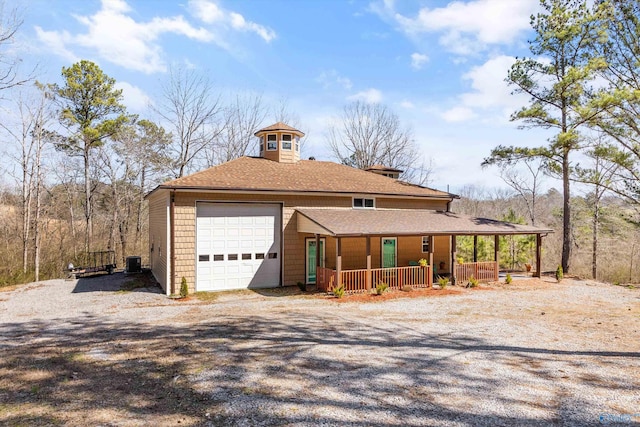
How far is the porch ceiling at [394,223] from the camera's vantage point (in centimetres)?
1357

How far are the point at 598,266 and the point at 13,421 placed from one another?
2892 centimetres

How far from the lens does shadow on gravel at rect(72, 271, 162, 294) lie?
14.3 m

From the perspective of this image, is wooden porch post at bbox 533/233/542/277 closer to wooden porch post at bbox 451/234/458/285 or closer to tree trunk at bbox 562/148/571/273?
tree trunk at bbox 562/148/571/273

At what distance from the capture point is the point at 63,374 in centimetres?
590

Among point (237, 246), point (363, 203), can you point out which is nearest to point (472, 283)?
point (363, 203)

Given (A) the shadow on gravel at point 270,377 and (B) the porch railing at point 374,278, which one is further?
(B) the porch railing at point 374,278

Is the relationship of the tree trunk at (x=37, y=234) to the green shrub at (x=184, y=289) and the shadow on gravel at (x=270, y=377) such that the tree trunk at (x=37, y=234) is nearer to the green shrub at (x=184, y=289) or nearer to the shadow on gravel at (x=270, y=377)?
the green shrub at (x=184, y=289)

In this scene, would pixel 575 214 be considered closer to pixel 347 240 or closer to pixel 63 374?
pixel 347 240

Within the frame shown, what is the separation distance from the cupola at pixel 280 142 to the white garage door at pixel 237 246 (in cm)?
444

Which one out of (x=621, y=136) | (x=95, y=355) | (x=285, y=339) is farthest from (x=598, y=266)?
(x=95, y=355)

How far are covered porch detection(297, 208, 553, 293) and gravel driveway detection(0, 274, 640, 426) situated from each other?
253 cm

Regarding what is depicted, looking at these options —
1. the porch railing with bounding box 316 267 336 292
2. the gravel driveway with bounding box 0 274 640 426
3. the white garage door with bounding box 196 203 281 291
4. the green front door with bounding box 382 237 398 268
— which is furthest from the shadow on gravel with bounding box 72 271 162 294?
the green front door with bounding box 382 237 398 268

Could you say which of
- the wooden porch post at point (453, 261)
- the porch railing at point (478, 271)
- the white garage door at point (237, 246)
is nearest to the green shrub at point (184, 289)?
the white garage door at point (237, 246)

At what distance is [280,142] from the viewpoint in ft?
59.7
